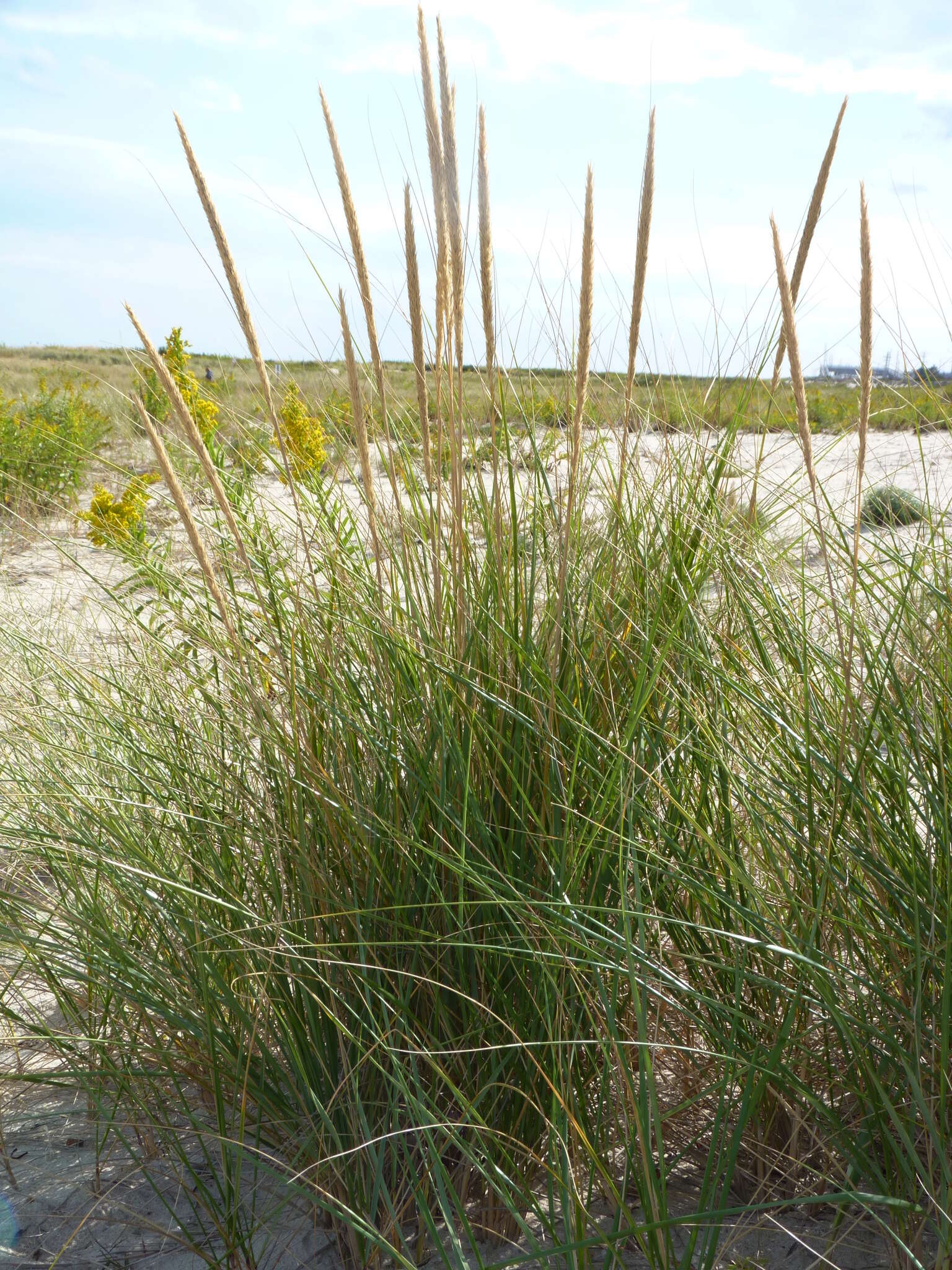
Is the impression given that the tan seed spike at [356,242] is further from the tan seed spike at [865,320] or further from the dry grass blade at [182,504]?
the tan seed spike at [865,320]

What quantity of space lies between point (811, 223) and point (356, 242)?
814mm

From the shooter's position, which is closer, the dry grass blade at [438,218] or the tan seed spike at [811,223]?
the dry grass blade at [438,218]

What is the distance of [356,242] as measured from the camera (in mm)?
1319

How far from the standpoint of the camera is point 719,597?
5.73ft

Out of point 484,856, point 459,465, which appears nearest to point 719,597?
point 459,465

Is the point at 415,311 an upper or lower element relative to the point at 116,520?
upper

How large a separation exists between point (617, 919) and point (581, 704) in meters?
0.34

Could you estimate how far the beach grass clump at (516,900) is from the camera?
107 cm

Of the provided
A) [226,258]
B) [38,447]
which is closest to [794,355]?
[226,258]

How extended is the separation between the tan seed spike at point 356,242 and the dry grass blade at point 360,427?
0.12 ft

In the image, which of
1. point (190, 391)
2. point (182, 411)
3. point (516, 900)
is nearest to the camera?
point (516, 900)

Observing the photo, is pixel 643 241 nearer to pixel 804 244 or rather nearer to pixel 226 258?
pixel 804 244

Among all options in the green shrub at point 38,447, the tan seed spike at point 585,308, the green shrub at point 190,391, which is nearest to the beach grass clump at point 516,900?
the tan seed spike at point 585,308

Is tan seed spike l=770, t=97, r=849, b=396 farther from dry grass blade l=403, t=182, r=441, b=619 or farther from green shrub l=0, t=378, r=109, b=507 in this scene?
green shrub l=0, t=378, r=109, b=507
